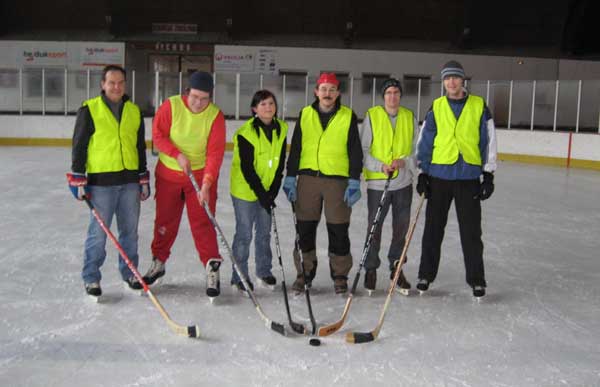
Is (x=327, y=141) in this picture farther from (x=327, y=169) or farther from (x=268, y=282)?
(x=268, y=282)

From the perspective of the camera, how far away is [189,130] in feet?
10.3

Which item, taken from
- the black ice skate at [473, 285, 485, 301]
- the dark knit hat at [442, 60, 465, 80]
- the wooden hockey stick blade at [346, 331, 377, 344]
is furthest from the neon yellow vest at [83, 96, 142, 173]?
the black ice skate at [473, 285, 485, 301]

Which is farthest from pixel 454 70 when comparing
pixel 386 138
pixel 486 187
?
pixel 486 187

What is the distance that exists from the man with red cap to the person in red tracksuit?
412 millimetres

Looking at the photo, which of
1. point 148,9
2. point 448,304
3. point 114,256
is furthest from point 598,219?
point 148,9

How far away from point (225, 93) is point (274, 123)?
29.1 ft

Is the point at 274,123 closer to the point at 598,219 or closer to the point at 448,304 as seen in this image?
the point at 448,304

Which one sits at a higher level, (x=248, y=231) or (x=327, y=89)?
(x=327, y=89)

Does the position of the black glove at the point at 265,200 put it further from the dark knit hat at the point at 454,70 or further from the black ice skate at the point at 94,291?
the dark knit hat at the point at 454,70

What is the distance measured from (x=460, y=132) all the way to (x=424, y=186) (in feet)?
1.11

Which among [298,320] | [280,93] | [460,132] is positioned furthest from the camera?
[280,93]

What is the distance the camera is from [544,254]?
438 centimetres

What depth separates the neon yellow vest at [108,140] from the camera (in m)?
3.03

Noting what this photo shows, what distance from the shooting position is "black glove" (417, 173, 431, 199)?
3.37 m
